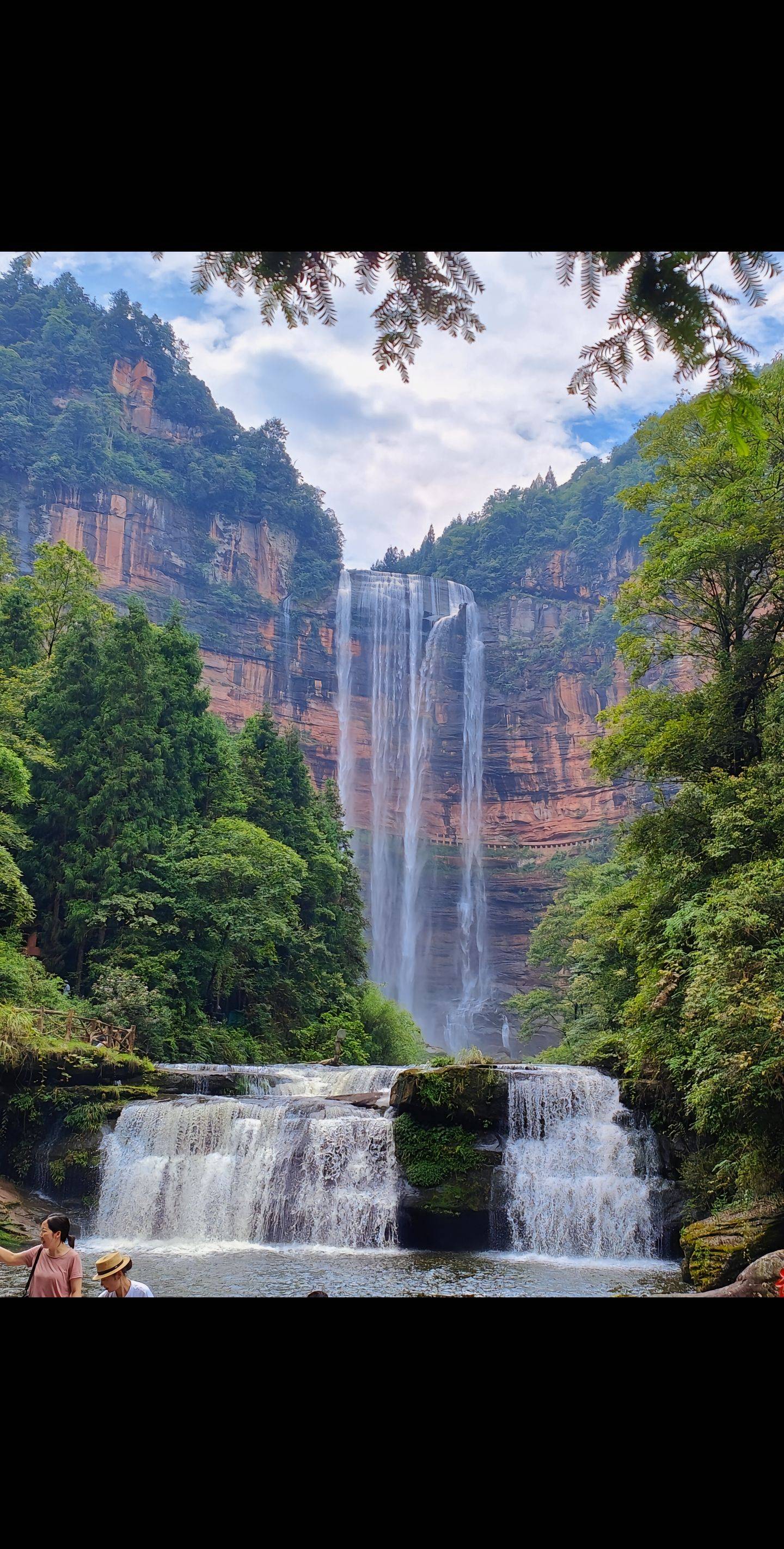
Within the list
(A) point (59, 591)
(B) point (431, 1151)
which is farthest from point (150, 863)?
(B) point (431, 1151)

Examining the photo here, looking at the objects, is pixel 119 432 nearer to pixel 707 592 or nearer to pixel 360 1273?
pixel 707 592

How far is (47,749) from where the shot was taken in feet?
65.5

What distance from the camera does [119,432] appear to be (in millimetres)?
49188

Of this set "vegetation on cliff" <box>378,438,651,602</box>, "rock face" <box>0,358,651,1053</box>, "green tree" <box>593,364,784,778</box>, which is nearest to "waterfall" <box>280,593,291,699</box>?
"rock face" <box>0,358,651,1053</box>

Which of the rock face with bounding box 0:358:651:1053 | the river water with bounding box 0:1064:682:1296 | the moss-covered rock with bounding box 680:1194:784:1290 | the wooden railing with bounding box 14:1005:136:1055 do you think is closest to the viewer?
the moss-covered rock with bounding box 680:1194:784:1290

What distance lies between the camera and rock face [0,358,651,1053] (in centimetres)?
4547

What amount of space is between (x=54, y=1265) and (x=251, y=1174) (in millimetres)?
8193

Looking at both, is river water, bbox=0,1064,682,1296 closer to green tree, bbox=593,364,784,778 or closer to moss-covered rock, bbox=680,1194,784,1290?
moss-covered rock, bbox=680,1194,784,1290

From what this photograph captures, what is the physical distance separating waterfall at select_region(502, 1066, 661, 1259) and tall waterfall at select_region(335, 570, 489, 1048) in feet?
96.5

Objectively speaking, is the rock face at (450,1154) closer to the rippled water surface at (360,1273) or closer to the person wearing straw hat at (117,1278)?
the rippled water surface at (360,1273)
